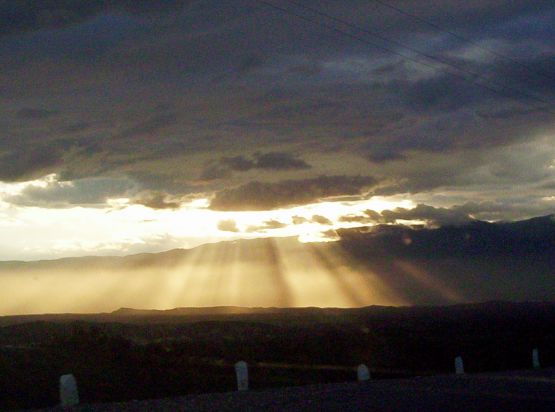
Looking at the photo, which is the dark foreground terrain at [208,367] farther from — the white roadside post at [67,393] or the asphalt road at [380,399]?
the white roadside post at [67,393]

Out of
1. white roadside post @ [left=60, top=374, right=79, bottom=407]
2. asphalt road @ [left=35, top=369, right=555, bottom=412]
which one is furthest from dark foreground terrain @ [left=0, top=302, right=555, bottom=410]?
white roadside post @ [left=60, top=374, right=79, bottom=407]

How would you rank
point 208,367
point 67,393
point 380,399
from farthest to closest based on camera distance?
point 208,367 → point 380,399 → point 67,393

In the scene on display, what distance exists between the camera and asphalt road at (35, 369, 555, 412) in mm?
14508

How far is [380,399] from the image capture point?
15.7 m

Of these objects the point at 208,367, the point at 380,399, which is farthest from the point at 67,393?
the point at 208,367

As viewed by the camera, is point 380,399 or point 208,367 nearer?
point 380,399

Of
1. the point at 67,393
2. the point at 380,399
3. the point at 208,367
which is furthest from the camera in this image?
the point at 208,367

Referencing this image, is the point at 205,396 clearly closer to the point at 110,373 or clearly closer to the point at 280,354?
the point at 110,373

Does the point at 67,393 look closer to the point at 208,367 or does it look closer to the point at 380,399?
the point at 380,399

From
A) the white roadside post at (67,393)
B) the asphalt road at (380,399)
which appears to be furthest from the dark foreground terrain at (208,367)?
the white roadside post at (67,393)

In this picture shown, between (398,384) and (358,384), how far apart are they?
3.16 ft

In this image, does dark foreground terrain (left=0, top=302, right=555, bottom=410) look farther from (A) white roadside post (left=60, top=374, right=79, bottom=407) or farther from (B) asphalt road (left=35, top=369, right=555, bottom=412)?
(A) white roadside post (left=60, top=374, right=79, bottom=407)

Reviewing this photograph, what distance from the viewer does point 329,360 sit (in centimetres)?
3522

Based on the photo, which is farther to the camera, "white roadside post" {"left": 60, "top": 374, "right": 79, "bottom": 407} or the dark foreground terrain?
the dark foreground terrain
